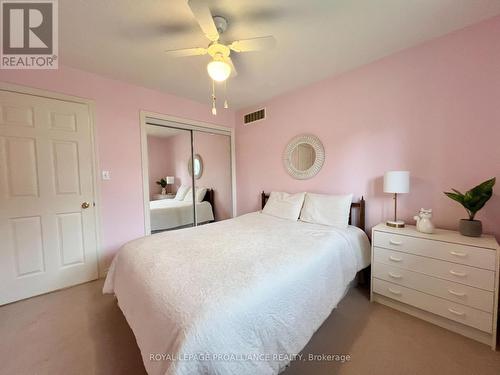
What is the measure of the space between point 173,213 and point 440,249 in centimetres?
321

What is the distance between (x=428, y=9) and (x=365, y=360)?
263 cm

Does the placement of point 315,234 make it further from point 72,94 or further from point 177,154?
point 72,94

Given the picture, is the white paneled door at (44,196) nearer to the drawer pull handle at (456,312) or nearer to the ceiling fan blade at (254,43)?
the ceiling fan blade at (254,43)

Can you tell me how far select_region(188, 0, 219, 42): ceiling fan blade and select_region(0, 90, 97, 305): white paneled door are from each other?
6.38 ft

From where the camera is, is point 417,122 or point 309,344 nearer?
point 309,344

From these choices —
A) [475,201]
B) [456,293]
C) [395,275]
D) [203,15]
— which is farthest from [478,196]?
[203,15]

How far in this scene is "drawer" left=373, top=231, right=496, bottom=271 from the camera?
1451 millimetres

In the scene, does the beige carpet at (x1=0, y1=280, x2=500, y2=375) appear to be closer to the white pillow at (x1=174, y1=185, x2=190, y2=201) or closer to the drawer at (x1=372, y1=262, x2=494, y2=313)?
the drawer at (x1=372, y1=262, x2=494, y2=313)

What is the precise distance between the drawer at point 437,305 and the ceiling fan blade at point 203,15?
2.55 metres

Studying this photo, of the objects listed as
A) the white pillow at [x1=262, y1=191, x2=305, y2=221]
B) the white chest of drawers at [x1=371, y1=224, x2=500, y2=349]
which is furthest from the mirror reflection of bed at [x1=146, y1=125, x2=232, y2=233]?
the white chest of drawers at [x1=371, y1=224, x2=500, y2=349]

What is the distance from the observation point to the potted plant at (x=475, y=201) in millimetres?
1544

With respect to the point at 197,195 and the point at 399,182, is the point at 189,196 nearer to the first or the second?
the point at 197,195

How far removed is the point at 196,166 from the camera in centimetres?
347

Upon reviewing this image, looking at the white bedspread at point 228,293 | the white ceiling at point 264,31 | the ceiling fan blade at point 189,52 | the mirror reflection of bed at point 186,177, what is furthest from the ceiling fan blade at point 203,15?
the mirror reflection of bed at point 186,177
